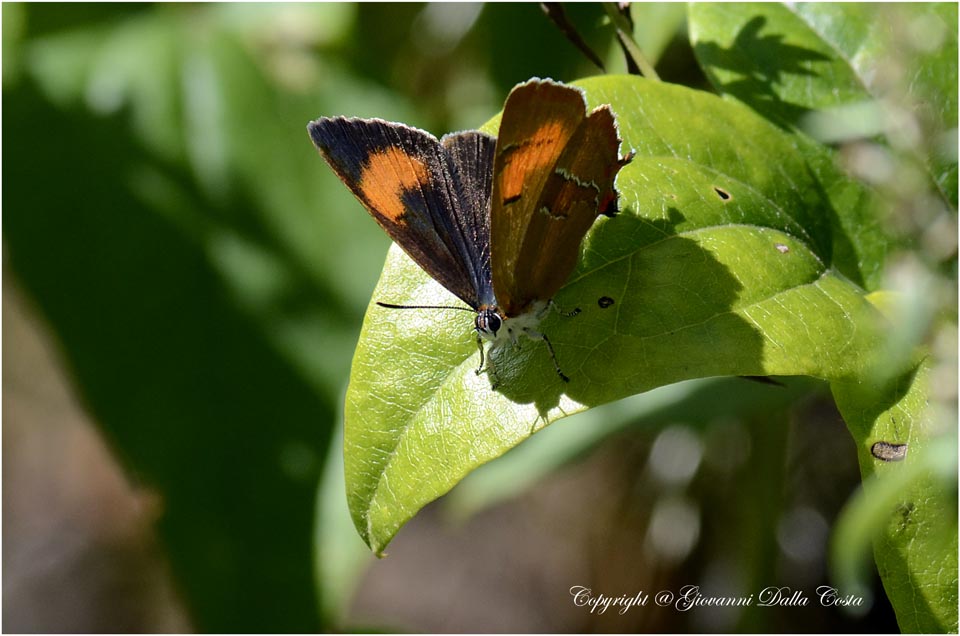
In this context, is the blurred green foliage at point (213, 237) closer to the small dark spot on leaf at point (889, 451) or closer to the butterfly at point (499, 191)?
the butterfly at point (499, 191)

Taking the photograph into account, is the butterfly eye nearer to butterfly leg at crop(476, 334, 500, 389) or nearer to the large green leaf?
butterfly leg at crop(476, 334, 500, 389)

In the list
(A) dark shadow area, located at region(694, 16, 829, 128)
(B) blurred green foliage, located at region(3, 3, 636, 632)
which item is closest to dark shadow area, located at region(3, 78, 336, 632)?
(B) blurred green foliage, located at region(3, 3, 636, 632)

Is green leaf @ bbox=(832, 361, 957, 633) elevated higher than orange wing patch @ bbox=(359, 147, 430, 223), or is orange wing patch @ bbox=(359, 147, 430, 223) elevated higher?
orange wing patch @ bbox=(359, 147, 430, 223)

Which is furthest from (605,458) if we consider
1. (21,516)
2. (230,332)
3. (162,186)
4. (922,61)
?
(21,516)

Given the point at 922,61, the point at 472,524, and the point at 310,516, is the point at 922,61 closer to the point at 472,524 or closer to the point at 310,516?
the point at 310,516

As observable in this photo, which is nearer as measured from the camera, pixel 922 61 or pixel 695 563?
pixel 922 61
